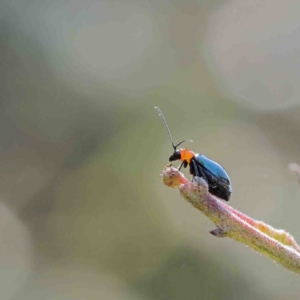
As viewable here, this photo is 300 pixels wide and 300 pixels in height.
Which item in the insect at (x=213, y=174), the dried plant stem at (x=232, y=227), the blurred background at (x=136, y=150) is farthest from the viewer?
the blurred background at (x=136, y=150)

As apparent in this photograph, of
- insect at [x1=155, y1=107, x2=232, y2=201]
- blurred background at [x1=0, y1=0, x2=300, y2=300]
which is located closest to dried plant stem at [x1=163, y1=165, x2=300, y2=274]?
insect at [x1=155, y1=107, x2=232, y2=201]

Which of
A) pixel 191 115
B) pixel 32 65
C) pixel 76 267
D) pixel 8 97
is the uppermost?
pixel 191 115

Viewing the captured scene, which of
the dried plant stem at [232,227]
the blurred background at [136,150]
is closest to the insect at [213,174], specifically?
the dried plant stem at [232,227]

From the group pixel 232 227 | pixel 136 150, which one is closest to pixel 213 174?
pixel 232 227

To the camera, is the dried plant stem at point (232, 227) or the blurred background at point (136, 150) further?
the blurred background at point (136, 150)

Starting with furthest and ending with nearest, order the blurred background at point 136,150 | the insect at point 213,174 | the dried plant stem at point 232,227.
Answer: the blurred background at point 136,150 → the insect at point 213,174 → the dried plant stem at point 232,227

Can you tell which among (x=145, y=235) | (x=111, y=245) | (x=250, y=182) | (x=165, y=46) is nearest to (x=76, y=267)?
(x=111, y=245)

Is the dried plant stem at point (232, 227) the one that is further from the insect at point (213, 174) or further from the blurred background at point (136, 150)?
the blurred background at point (136, 150)

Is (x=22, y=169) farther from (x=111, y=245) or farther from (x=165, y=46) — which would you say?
(x=165, y=46)

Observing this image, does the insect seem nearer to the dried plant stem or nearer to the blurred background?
the dried plant stem
